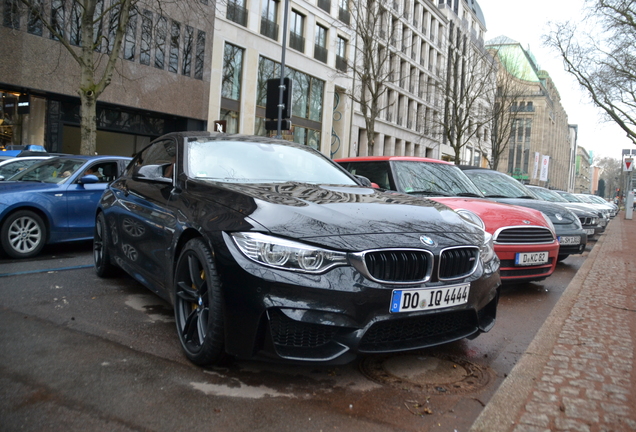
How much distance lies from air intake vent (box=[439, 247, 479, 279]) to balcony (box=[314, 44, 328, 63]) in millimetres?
29702

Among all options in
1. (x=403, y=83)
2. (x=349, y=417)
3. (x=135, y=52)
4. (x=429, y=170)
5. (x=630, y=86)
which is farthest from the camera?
(x=403, y=83)

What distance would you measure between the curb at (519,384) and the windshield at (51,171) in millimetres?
6439

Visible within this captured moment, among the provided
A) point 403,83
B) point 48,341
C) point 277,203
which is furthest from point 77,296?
point 403,83

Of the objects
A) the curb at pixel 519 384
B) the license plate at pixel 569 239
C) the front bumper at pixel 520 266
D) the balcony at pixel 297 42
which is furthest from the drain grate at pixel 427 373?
the balcony at pixel 297 42

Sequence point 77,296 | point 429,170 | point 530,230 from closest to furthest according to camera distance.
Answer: point 77,296 < point 530,230 < point 429,170

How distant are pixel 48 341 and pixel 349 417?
223 centimetres

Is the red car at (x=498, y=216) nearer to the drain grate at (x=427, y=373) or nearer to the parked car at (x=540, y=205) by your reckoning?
the parked car at (x=540, y=205)

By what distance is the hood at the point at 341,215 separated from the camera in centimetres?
284

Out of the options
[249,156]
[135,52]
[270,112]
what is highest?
[135,52]

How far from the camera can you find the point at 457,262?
10.3 feet

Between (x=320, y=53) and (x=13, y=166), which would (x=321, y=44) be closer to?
(x=320, y=53)

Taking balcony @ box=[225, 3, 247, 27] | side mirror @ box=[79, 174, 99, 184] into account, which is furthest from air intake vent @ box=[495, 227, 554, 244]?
balcony @ box=[225, 3, 247, 27]

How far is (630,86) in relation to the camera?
26547 mm

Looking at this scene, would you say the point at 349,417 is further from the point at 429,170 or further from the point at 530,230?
the point at 429,170
